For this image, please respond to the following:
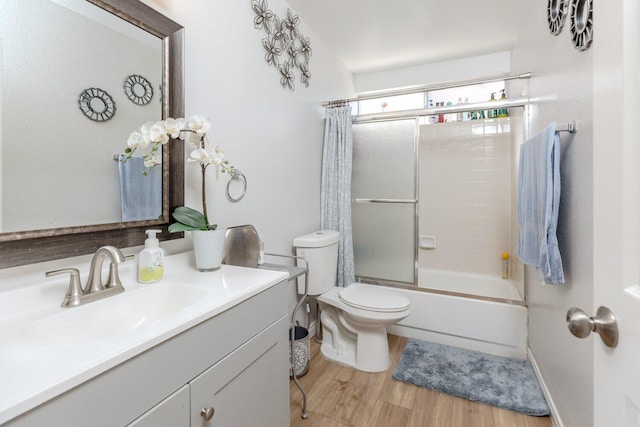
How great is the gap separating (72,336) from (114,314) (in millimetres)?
112

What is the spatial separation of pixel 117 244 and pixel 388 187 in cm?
201

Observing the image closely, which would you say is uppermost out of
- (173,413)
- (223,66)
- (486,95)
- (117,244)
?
(486,95)

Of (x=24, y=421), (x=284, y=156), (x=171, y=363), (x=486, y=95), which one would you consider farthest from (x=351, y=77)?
(x=24, y=421)

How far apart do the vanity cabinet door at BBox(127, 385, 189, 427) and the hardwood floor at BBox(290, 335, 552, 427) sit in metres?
0.96

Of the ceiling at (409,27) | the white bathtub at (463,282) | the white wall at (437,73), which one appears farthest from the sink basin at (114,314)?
the white wall at (437,73)

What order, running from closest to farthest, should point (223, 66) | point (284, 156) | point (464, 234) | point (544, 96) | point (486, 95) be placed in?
point (223, 66) → point (544, 96) → point (284, 156) → point (486, 95) → point (464, 234)

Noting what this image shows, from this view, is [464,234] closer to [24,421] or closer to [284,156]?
[284,156]

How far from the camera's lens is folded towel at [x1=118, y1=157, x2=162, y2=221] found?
1053 millimetres

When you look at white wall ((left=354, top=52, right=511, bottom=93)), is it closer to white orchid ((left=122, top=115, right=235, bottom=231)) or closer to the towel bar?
the towel bar

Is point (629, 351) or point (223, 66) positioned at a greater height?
point (223, 66)

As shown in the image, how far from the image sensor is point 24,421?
0.45 m

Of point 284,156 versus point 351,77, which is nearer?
point 284,156

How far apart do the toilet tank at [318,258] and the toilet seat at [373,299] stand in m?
0.14

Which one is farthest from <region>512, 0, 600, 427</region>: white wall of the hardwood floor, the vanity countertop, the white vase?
the white vase
